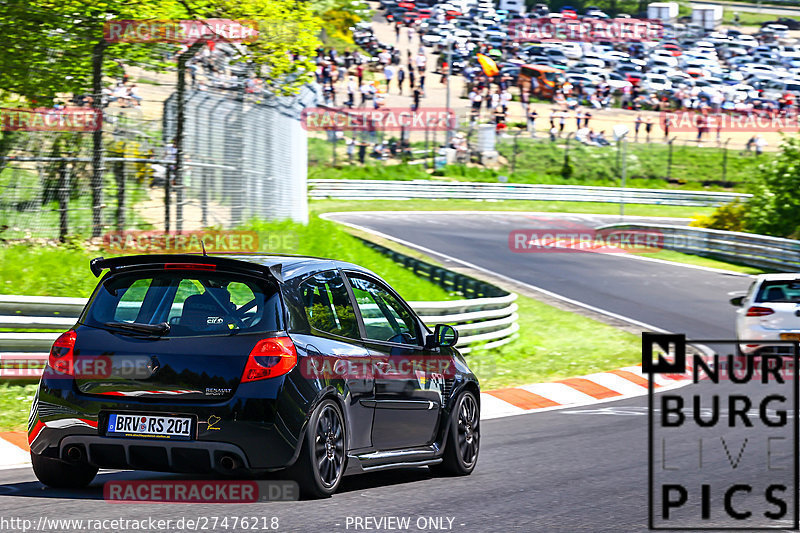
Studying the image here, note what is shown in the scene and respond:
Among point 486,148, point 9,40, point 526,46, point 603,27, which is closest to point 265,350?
point 9,40

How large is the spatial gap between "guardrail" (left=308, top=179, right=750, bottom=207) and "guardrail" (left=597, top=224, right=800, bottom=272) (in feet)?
29.8

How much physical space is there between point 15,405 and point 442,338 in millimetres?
4499

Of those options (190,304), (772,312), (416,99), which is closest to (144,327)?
(190,304)

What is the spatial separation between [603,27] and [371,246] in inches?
1578

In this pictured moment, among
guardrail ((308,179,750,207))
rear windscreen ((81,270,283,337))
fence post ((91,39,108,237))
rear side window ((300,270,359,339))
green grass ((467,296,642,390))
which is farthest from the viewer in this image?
guardrail ((308,179,750,207))

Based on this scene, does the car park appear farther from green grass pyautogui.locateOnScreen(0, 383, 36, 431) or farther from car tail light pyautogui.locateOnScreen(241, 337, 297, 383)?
car tail light pyautogui.locateOnScreen(241, 337, 297, 383)

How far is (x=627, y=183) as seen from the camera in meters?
52.3

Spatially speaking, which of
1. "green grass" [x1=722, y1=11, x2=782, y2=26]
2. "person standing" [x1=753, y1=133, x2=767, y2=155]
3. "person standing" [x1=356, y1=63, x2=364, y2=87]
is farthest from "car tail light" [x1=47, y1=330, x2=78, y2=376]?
"green grass" [x1=722, y1=11, x2=782, y2=26]

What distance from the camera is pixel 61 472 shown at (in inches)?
267

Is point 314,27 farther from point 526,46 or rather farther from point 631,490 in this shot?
point 526,46

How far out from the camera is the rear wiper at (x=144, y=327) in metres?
6.50

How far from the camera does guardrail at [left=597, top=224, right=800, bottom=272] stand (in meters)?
32.6

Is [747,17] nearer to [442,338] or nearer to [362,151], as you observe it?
[362,151]

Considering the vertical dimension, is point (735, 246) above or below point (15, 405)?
below
